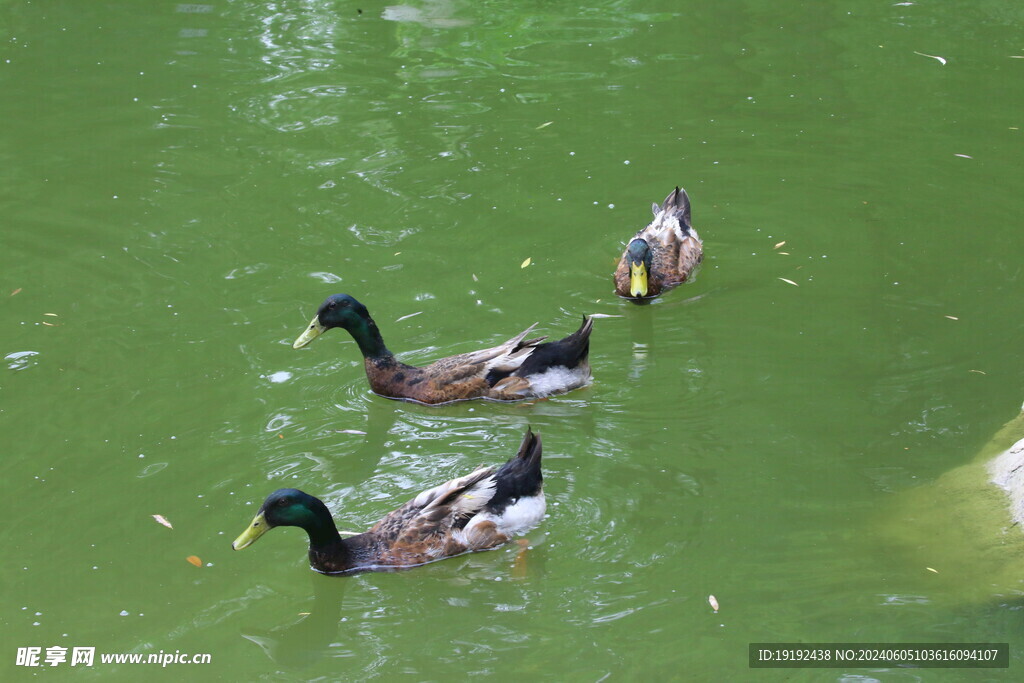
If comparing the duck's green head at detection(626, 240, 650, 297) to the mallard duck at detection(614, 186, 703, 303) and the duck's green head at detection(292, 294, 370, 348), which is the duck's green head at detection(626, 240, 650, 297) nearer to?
the mallard duck at detection(614, 186, 703, 303)

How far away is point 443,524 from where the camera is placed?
658cm

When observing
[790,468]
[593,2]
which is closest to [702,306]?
[790,468]

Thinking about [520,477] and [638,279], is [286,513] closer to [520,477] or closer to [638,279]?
[520,477]

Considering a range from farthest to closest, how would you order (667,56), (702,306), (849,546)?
1. (667,56)
2. (702,306)
3. (849,546)

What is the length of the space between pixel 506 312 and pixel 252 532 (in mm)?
3441

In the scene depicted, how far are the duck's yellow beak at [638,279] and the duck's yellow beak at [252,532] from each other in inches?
156

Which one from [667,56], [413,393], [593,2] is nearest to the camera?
[413,393]

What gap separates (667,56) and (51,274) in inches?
304

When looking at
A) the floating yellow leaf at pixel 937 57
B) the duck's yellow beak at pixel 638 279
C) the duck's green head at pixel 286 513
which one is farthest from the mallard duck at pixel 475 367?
the floating yellow leaf at pixel 937 57

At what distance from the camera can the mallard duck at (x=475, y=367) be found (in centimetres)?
816

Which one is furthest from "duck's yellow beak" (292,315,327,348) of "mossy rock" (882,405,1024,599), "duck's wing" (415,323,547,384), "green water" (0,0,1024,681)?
"mossy rock" (882,405,1024,599)

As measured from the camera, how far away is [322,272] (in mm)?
9844

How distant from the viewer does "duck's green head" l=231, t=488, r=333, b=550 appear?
6309 millimetres

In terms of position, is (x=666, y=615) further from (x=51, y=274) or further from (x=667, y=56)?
(x=667, y=56)
